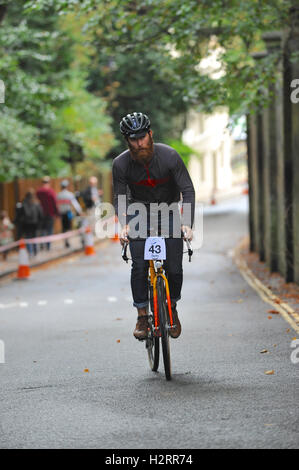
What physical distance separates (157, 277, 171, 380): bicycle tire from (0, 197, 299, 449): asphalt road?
144 millimetres

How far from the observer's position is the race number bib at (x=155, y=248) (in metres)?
7.06

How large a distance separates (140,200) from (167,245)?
17.7 inches

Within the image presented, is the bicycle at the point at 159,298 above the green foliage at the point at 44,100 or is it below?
below

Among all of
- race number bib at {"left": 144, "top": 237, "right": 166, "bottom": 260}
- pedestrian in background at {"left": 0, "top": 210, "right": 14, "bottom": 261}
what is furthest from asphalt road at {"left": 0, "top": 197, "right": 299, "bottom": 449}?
pedestrian in background at {"left": 0, "top": 210, "right": 14, "bottom": 261}

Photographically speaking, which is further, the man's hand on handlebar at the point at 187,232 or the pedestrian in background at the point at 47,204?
the pedestrian in background at the point at 47,204

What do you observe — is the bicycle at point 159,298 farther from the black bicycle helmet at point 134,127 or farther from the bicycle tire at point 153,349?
the black bicycle helmet at point 134,127

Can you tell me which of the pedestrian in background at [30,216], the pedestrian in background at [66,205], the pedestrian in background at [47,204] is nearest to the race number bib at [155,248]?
the pedestrian in background at [30,216]

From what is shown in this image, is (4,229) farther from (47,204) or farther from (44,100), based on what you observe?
(44,100)

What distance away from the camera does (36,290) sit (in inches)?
627

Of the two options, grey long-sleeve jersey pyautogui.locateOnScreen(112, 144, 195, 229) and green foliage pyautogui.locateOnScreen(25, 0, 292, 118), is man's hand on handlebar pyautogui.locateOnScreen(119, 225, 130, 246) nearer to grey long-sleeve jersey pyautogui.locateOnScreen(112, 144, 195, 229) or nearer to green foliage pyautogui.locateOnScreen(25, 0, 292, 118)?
grey long-sleeve jersey pyautogui.locateOnScreen(112, 144, 195, 229)

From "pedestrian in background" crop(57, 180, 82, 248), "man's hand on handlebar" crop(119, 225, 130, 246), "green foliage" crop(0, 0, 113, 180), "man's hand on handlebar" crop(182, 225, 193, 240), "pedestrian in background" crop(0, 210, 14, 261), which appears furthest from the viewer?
"pedestrian in background" crop(57, 180, 82, 248)

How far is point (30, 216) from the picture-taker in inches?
905

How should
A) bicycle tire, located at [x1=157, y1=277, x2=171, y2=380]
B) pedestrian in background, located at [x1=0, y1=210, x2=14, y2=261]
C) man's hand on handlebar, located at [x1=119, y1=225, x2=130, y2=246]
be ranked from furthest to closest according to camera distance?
pedestrian in background, located at [x1=0, y1=210, x2=14, y2=261] → man's hand on handlebar, located at [x1=119, y1=225, x2=130, y2=246] → bicycle tire, located at [x1=157, y1=277, x2=171, y2=380]

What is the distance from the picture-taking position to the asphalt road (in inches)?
210
